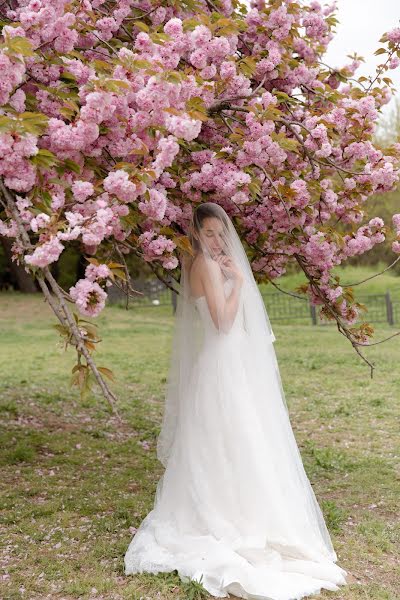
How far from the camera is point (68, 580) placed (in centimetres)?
413

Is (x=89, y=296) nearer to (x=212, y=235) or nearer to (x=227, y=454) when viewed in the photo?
(x=212, y=235)

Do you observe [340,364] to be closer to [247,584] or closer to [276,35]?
[276,35]

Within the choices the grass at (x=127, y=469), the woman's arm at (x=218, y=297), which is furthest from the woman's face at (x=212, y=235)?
the grass at (x=127, y=469)

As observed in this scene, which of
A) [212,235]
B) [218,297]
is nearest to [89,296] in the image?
[218,297]

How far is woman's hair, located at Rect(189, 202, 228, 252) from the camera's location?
14.9ft

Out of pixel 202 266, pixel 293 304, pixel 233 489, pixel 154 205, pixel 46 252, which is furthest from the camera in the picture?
pixel 293 304

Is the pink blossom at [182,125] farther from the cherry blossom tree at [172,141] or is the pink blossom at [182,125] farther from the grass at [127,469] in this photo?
the grass at [127,469]

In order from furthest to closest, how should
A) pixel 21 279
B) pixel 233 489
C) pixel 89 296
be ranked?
pixel 21 279 → pixel 233 489 → pixel 89 296

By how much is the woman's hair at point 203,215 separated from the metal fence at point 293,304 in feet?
42.3

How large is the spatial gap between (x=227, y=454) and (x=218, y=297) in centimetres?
92

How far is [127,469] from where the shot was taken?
6.58 metres

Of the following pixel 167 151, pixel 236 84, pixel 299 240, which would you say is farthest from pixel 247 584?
pixel 236 84

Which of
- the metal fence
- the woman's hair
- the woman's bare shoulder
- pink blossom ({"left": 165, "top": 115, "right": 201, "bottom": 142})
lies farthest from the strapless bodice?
the metal fence

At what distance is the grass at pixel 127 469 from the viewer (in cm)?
419
